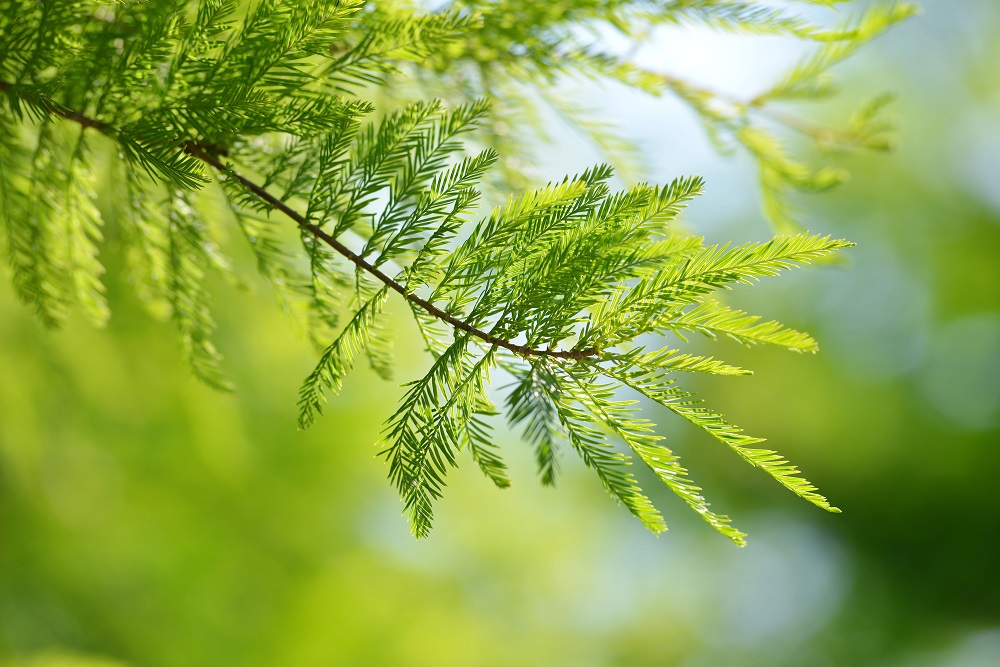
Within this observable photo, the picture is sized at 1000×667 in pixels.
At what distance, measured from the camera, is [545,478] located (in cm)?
47

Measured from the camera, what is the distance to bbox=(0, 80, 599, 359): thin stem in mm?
408

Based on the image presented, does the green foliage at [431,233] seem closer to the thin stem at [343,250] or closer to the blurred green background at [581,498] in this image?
the thin stem at [343,250]

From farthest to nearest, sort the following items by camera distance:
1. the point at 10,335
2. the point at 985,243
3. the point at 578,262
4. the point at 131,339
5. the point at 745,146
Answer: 1. the point at 985,243
2. the point at 131,339
3. the point at 10,335
4. the point at 745,146
5. the point at 578,262

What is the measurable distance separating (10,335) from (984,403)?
4456mm

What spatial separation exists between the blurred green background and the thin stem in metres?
0.51

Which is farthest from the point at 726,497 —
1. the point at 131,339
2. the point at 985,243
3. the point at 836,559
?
the point at 131,339

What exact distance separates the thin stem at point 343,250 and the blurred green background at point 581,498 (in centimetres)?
51

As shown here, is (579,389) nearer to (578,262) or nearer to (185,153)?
(578,262)

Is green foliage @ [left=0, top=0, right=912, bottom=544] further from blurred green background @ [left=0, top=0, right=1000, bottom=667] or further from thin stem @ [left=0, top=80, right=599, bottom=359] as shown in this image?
blurred green background @ [left=0, top=0, right=1000, bottom=667]

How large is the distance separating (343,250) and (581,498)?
357 cm

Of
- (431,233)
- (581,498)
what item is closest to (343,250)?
(431,233)

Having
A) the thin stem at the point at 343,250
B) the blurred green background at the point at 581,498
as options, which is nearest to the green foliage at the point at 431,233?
the thin stem at the point at 343,250

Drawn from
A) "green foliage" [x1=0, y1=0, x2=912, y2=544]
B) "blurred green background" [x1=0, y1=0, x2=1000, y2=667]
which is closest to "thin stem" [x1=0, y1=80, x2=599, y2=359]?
"green foliage" [x1=0, y1=0, x2=912, y2=544]

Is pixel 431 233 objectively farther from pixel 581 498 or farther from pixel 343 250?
pixel 581 498
